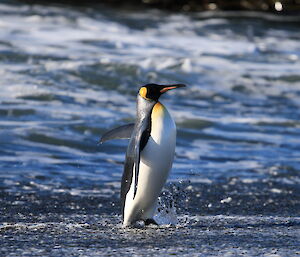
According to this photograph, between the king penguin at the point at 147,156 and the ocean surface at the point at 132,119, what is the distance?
0.46 ft

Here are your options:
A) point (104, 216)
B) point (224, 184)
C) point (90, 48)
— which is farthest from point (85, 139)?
point (90, 48)

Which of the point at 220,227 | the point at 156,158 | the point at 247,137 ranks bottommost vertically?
the point at 247,137

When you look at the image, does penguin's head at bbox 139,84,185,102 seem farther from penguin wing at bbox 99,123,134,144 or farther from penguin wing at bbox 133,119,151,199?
penguin wing at bbox 99,123,134,144

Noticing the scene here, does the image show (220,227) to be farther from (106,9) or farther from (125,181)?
(106,9)

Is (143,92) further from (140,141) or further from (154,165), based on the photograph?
(154,165)

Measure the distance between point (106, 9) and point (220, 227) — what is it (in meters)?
16.1

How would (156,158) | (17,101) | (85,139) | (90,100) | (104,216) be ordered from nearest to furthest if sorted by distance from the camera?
1. (156,158)
2. (104,216)
3. (85,139)
4. (17,101)
5. (90,100)

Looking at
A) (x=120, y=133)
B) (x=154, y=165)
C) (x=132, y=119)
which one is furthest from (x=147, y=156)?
(x=132, y=119)

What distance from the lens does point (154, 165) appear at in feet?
15.4

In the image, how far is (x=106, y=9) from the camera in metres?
20.3

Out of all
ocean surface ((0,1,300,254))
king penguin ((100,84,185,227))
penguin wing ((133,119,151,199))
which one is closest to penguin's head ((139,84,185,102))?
king penguin ((100,84,185,227))

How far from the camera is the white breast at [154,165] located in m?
4.63

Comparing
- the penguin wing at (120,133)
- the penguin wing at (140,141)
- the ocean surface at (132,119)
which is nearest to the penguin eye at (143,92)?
the penguin wing at (140,141)

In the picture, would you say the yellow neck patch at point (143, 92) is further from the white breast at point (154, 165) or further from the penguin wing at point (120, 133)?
the penguin wing at point (120, 133)
